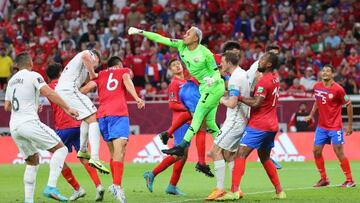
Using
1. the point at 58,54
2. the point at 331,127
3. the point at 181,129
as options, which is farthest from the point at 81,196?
the point at 58,54

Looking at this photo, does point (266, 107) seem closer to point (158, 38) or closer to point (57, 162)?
point (158, 38)

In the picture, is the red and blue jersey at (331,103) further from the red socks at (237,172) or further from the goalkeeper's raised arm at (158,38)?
the red socks at (237,172)

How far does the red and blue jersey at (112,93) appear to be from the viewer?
16.3 meters

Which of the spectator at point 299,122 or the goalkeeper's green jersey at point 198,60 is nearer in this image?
the goalkeeper's green jersey at point 198,60

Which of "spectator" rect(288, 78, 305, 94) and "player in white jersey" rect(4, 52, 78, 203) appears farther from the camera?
"spectator" rect(288, 78, 305, 94)

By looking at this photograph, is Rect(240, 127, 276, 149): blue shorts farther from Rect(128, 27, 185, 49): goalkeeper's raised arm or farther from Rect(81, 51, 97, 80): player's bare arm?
Rect(81, 51, 97, 80): player's bare arm

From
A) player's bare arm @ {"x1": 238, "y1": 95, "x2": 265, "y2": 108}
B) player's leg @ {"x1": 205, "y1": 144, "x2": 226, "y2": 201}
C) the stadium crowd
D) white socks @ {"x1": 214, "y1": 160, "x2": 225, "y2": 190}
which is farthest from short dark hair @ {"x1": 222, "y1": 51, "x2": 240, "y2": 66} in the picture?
the stadium crowd

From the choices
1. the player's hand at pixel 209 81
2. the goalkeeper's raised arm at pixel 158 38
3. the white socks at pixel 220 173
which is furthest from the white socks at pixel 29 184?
the player's hand at pixel 209 81

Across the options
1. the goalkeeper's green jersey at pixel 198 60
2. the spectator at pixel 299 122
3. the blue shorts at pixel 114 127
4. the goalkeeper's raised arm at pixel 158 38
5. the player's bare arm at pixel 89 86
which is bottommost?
the spectator at pixel 299 122

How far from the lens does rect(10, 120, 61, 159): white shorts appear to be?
15.1 metres

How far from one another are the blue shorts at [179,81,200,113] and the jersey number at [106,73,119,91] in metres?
1.74

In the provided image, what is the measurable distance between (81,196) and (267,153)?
10.9 feet

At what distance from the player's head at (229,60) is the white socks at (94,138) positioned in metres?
2.44

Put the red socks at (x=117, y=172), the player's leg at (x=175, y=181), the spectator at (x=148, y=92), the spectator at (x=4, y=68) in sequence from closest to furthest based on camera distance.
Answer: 1. the red socks at (x=117, y=172)
2. the player's leg at (x=175, y=181)
3. the spectator at (x=148, y=92)
4. the spectator at (x=4, y=68)
